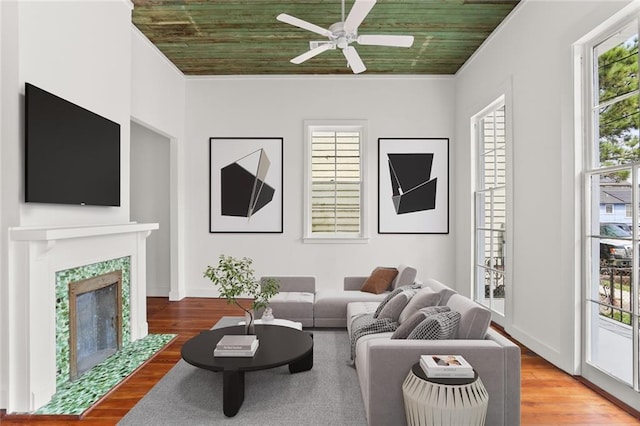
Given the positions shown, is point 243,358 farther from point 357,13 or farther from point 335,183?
point 335,183

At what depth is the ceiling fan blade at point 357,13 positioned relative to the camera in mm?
2855

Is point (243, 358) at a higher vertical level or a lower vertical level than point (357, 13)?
lower

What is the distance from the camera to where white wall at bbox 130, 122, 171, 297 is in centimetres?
638

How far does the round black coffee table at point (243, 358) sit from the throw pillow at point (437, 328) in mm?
856

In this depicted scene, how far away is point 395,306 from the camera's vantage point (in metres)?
3.21

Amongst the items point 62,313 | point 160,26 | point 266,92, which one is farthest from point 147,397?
point 266,92

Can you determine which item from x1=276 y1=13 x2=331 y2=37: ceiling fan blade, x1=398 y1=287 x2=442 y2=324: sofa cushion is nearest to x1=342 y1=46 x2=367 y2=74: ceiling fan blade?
x1=276 y1=13 x2=331 y2=37: ceiling fan blade

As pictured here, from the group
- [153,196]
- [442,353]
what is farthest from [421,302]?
[153,196]

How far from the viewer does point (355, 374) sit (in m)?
3.21

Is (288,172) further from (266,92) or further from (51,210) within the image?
(51,210)

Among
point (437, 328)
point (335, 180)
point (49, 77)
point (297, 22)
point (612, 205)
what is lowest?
point (437, 328)

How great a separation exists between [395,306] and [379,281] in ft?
4.88

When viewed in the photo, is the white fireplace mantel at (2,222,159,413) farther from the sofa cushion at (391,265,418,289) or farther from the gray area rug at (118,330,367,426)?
the sofa cushion at (391,265,418,289)

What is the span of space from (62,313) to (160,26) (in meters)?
3.34
